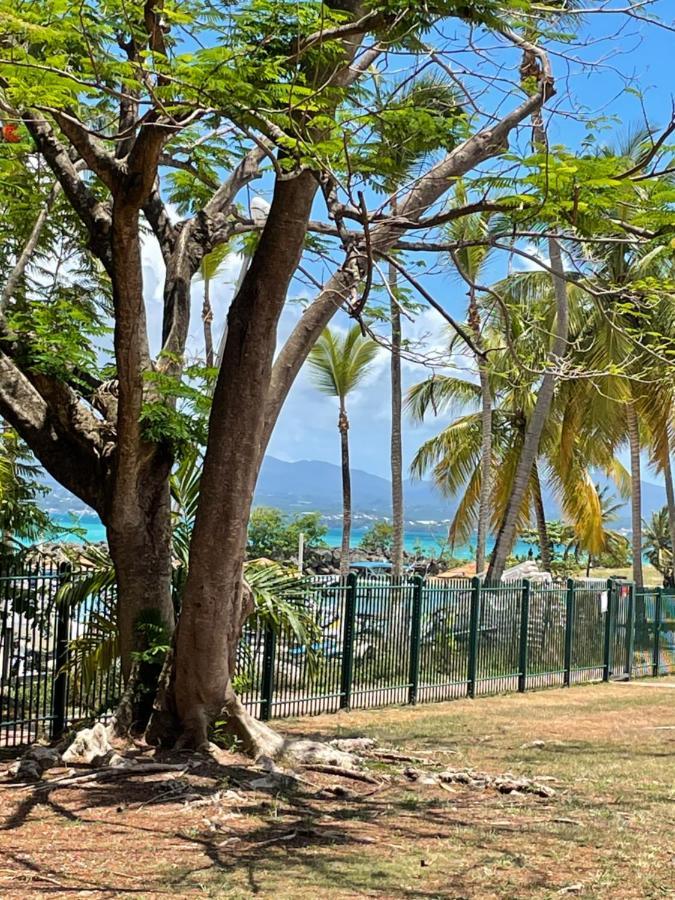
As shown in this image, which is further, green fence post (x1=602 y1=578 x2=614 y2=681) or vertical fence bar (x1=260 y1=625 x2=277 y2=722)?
green fence post (x1=602 y1=578 x2=614 y2=681)

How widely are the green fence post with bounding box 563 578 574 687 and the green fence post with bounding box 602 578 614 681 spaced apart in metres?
1.50

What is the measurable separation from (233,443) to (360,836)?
3.50 metres

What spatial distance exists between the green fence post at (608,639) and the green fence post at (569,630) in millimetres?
1504

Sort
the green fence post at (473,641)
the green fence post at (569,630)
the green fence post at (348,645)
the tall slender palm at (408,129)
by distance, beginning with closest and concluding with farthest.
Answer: the tall slender palm at (408,129) → the green fence post at (348,645) → the green fence post at (473,641) → the green fence post at (569,630)

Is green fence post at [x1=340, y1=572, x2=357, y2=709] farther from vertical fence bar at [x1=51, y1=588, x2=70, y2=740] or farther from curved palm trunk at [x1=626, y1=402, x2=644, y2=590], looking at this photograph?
curved palm trunk at [x1=626, y1=402, x2=644, y2=590]

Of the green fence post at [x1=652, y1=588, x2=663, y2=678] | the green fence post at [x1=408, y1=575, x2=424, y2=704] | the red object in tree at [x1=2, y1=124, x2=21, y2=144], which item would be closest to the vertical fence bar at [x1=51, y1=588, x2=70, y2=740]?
the red object in tree at [x1=2, y1=124, x2=21, y2=144]

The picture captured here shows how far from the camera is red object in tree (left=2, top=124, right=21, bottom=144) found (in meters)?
10.5

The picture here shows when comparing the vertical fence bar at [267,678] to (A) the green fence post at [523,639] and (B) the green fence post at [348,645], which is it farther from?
(A) the green fence post at [523,639]

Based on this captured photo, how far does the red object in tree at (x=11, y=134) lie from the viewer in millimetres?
10508

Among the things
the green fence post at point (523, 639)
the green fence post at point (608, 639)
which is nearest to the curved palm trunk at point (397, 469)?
the green fence post at point (608, 639)

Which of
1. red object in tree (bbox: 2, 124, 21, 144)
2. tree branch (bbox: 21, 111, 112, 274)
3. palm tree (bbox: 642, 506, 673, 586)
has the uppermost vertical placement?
red object in tree (bbox: 2, 124, 21, 144)

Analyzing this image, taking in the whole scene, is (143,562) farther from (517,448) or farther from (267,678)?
(517,448)

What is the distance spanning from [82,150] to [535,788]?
21.2 ft

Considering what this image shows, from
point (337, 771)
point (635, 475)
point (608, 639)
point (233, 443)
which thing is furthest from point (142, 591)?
point (635, 475)
